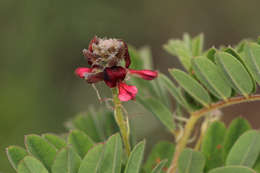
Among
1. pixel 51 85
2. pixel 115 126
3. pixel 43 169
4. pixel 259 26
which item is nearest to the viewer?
pixel 43 169

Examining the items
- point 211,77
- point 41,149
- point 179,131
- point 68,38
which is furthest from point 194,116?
point 68,38

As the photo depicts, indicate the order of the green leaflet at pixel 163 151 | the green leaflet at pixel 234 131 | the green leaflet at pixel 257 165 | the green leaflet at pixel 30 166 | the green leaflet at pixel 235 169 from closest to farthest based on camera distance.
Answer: the green leaflet at pixel 30 166
the green leaflet at pixel 235 169
the green leaflet at pixel 257 165
the green leaflet at pixel 234 131
the green leaflet at pixel 163 151

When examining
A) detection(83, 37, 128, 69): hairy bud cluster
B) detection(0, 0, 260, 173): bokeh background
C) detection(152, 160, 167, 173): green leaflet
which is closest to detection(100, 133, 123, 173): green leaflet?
detection(152, 160, 167, 173): green leaflet

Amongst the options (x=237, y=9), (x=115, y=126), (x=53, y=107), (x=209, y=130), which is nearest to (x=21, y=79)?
(x=53, y=107)

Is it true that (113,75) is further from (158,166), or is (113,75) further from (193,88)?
(193,88)

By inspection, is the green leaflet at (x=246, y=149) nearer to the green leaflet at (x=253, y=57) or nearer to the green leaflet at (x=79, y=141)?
the green leaflet at (x=253, y=57)

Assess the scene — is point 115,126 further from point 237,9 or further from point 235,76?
point 237,9

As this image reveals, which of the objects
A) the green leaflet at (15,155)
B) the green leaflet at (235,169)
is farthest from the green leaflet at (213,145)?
the green leaflet at (15,155)
